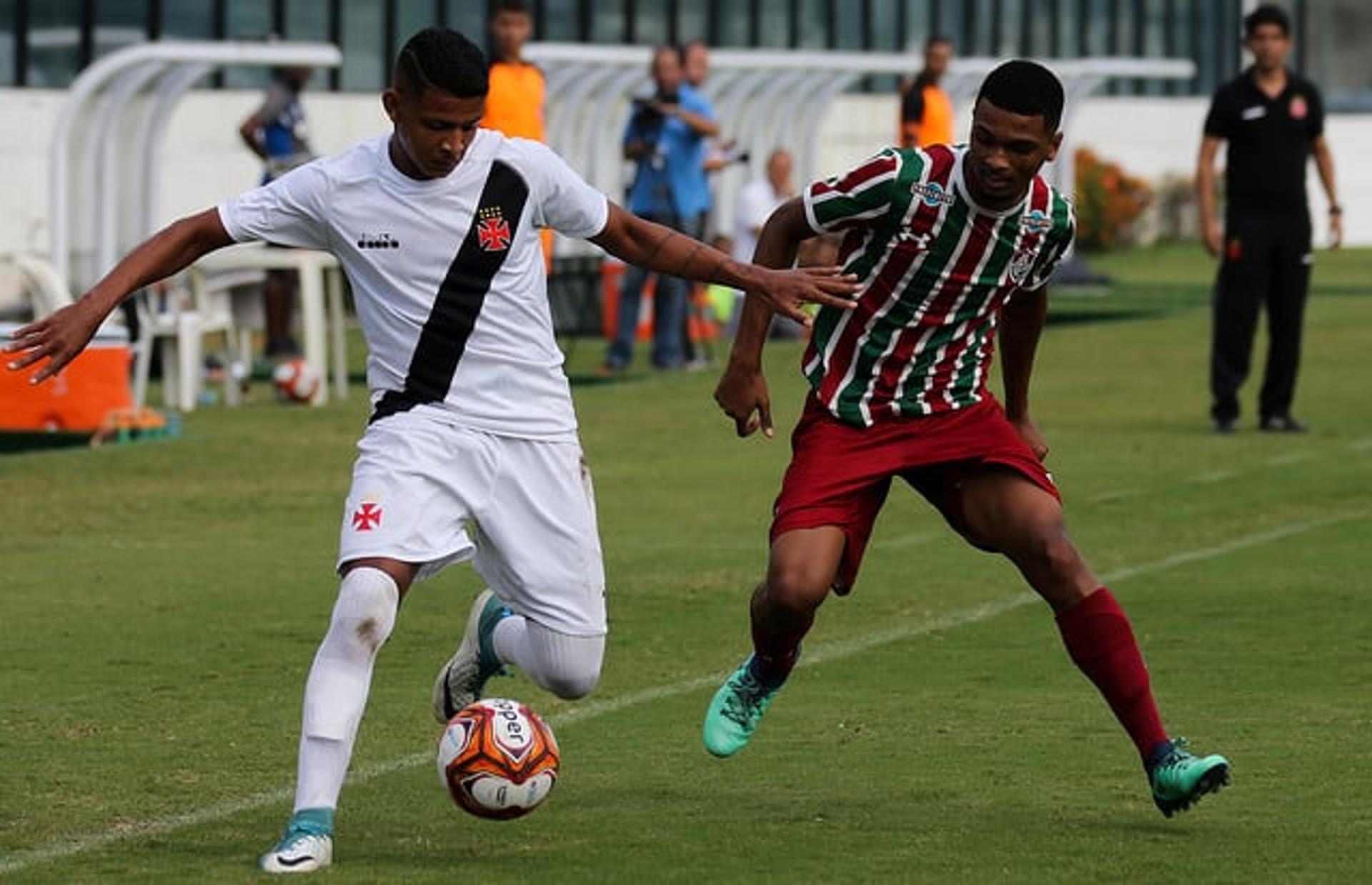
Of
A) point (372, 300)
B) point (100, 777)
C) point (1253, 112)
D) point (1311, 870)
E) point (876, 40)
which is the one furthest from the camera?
point (876, 40)

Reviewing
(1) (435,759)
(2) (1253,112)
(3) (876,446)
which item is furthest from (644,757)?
(2) (1253,112)

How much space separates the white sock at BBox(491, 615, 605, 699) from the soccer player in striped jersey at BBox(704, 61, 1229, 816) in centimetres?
50

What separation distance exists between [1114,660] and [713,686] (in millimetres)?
2538

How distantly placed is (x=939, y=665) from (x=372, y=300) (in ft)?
11.4

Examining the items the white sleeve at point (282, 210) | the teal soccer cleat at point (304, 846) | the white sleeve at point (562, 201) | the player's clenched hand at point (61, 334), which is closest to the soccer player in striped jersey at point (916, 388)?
the white sleeve at point (562, 201)

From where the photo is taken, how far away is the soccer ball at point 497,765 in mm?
7598

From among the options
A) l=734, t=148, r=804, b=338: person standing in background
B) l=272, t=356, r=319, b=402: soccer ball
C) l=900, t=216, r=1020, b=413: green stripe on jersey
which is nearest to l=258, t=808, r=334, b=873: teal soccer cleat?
l=900, t=216, r=1020, b=413: green stripe on jersey

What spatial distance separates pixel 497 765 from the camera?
759cm

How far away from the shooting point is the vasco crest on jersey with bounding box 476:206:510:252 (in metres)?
7.79

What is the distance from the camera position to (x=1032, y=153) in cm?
805

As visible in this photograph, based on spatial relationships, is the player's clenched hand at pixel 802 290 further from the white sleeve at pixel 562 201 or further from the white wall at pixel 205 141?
the white wall at pixel 205 141

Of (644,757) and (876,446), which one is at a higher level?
(876,446)

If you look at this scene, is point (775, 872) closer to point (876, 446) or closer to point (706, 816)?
point (706, 816)

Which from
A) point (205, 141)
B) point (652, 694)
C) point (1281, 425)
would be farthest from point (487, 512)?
point (205, 141)
